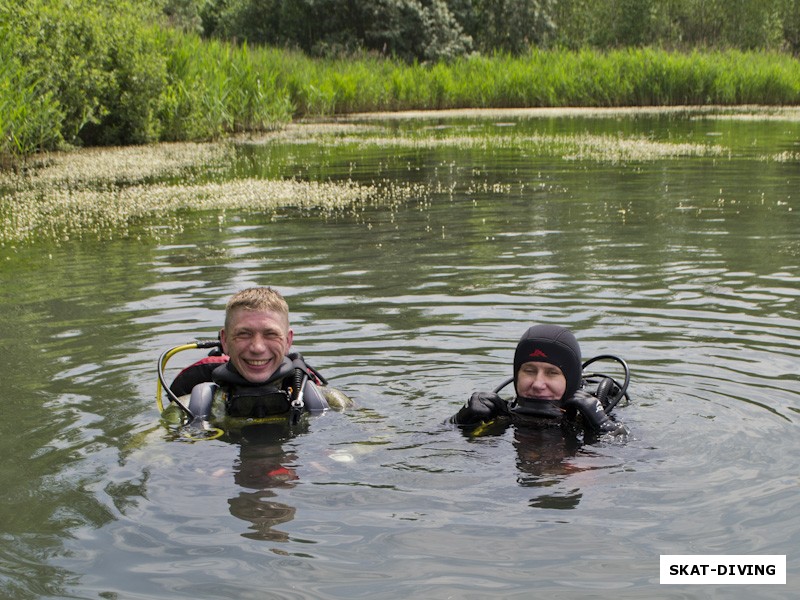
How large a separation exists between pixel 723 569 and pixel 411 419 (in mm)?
2506

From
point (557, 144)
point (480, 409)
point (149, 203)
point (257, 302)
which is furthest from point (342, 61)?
point (480, 409)

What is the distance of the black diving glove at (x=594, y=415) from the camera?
233 inches

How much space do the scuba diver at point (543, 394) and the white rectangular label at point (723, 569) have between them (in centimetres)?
161

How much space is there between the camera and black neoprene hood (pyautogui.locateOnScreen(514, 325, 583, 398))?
20.3 feet

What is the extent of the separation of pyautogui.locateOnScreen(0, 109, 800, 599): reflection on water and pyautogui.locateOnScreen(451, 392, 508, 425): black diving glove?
0.13m

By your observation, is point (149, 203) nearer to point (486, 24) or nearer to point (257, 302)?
point (257, 302)

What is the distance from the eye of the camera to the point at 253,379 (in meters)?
6.17

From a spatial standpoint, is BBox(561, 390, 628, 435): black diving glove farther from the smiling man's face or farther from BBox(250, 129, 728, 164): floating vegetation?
BBox(250, 129, 728, 164): floating vegetation

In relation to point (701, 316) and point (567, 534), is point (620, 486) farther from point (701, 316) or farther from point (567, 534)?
point (701, 316)

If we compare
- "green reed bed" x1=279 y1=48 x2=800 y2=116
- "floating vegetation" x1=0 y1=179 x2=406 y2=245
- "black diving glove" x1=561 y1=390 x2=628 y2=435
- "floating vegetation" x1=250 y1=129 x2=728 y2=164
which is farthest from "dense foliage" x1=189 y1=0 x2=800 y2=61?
"black diving glove" x1=561 y1=390 x2=628 y2=435

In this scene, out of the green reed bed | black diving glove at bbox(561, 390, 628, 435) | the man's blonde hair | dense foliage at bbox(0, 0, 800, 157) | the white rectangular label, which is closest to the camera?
the white rectangular label

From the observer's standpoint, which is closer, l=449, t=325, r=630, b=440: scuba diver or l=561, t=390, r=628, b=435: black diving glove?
l=561, t=390, r=628, b=435: black diving glove

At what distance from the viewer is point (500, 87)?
3559 cm

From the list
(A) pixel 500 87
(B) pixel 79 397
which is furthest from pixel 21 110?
(A) pixel 500 87
